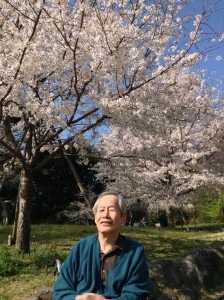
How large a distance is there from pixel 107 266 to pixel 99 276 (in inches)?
3.7

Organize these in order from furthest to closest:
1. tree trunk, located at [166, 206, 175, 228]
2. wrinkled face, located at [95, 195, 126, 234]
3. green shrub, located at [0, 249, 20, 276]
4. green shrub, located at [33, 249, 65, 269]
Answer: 1. tree trunk, located at [166, 206, 175, 228]
2. green shrub, located at [33, 249, 65, 269]
3. green shrub, located at [0, 249, 20, 276]
4. wrinkled face, located at [95, 195, 126, 234]

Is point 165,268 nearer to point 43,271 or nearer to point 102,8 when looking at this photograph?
point 43,271

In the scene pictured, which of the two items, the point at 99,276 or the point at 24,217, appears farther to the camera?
the point at 24,217

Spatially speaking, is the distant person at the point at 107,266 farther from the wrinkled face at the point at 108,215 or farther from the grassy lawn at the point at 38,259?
the grassy lawn at the point at 38,259

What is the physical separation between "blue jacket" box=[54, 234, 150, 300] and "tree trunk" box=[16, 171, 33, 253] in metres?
5.14

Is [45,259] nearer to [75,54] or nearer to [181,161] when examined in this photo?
[75,54]

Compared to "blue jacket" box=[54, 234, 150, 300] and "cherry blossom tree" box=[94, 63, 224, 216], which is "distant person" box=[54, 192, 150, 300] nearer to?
"blue jacket" box=[54, 234, 150, 300]

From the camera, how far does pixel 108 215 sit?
9.13 ft

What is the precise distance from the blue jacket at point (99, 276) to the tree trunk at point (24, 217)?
5143 mm

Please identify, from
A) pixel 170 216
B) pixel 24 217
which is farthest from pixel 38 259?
pixel 170 216

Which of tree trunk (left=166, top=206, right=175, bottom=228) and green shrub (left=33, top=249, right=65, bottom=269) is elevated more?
tree trunk (left=166, top=206, right=175, bottom=228)

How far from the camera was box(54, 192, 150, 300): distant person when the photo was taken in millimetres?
2627

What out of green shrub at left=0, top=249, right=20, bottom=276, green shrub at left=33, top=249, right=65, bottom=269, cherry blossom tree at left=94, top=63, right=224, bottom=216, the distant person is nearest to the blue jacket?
the distant person

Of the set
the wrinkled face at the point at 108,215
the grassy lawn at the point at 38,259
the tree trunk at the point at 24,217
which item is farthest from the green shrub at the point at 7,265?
the wrinkled face at the point at 108,215
